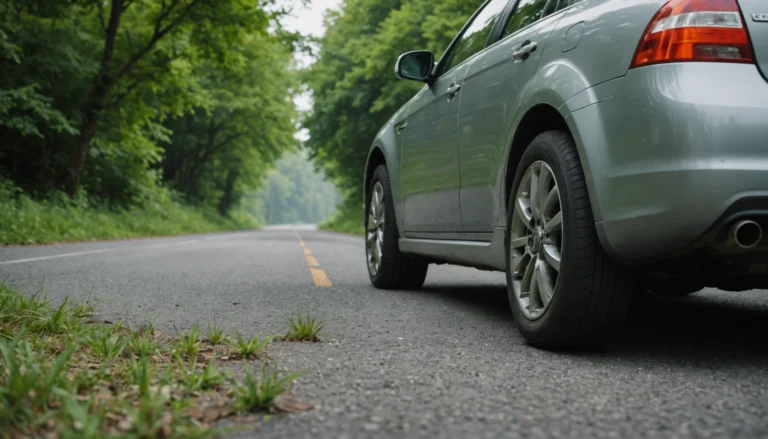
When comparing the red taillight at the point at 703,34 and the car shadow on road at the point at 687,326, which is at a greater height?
the red taillight at the point at 703,34

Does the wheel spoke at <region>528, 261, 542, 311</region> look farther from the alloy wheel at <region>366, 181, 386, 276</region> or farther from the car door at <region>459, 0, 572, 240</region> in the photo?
the alloy wheel at <region>366, 181, 386, 276</region>

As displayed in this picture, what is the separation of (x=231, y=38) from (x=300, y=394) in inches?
605

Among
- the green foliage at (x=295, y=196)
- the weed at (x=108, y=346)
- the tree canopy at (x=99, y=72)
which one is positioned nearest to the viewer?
the weed at (x=108, y=346)

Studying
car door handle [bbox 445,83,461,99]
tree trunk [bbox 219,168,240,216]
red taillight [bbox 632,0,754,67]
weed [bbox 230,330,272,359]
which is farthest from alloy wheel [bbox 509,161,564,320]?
tree trunk [bbox 219,168,240,216]

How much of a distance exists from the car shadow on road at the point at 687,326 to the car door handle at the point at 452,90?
53.1 inches

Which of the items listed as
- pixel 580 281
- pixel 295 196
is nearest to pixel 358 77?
pixel 580 281

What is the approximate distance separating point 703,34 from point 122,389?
7.21 feet

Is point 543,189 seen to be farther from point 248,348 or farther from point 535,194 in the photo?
point 248,348

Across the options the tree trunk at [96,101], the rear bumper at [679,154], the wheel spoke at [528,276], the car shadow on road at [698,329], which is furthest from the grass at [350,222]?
the rear bumper at [679,154]

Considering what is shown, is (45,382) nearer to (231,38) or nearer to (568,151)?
(568,151)

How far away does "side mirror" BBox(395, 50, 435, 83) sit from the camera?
441 centimetres

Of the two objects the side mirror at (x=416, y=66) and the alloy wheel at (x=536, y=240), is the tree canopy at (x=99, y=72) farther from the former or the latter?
the alloy wheel at (x=536, y=240)

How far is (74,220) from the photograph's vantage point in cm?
1470

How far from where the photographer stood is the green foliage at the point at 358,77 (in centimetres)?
1841
